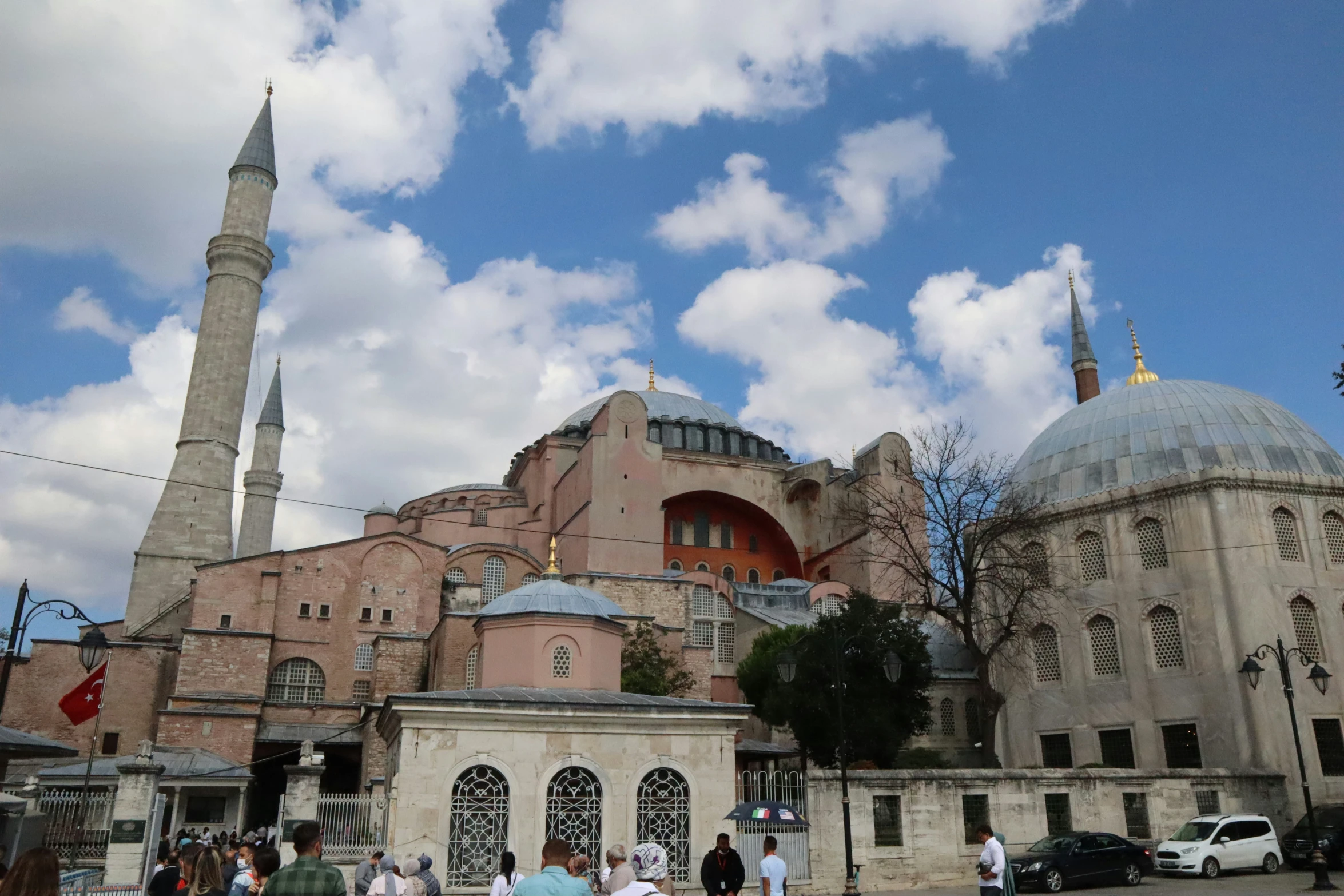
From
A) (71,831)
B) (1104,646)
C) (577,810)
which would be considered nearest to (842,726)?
(577,810)

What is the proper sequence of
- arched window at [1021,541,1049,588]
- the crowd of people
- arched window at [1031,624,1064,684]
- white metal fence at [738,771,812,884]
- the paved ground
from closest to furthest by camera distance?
1. the crowd of people
2. the paved ground
3. white metal fence at [738,771,812,884]
4. arched window at [1021,541,1049,588]
5. arched window at [1031,624,1064,684]

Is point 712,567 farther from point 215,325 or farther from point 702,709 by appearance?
point 702,709

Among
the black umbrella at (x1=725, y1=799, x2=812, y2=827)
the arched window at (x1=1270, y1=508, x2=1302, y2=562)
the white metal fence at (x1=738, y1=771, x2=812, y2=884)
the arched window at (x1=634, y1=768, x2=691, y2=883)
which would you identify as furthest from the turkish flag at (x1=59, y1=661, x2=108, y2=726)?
the arched window at (x1=1270, y1=508, x2=1302, y2=562)

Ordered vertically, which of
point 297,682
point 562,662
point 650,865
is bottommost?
point 650,865

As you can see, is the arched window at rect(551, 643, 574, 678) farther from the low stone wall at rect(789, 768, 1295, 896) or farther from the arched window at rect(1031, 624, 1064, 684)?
the arched window at rect(1031, 624, 1064, 684)

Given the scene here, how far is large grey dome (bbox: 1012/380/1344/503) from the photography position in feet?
79.4

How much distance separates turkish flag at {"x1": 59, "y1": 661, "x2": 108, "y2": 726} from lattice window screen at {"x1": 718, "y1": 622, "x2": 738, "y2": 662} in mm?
17960

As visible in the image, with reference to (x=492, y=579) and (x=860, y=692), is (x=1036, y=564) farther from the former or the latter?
(x=492, y=579)

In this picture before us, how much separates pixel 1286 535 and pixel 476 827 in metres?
19.6

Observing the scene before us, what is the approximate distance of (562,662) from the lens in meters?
19.1

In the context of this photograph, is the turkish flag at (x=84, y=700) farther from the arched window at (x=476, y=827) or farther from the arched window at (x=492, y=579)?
Answer: the arched window at (x=492, y=579)

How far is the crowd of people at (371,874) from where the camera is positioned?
4.73 meters

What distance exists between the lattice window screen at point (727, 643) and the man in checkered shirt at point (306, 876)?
2609 cm

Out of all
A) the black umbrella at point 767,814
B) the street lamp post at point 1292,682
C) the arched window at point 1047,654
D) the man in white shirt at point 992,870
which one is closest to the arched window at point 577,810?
the black umbrella at point 767,814
